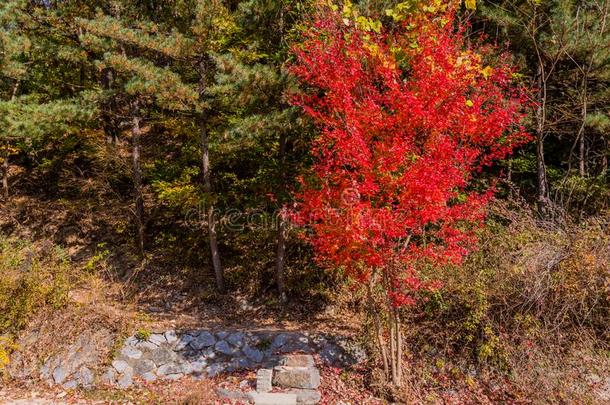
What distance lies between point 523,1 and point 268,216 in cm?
884

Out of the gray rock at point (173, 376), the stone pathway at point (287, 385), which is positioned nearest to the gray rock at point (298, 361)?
the stone pathway at point (287, 385)

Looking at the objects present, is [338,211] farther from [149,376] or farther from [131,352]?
[131,352]

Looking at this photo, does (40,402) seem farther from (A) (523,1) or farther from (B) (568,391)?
(A) (523,1)

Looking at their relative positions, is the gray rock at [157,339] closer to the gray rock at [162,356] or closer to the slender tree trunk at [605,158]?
the gray rock at [162,356]

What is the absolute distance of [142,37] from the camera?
8.67 metres

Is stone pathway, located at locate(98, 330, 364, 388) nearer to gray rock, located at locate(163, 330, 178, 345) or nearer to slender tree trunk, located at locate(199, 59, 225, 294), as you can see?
gray rock, located at locate(163, 330, 178, 345)

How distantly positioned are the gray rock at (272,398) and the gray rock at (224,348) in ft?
4.10

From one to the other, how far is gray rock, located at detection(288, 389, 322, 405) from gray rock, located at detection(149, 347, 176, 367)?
103 inches

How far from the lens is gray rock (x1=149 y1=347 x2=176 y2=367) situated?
8102 mm

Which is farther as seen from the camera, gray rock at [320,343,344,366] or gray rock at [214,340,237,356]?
gray rock at [214,340,237,356]

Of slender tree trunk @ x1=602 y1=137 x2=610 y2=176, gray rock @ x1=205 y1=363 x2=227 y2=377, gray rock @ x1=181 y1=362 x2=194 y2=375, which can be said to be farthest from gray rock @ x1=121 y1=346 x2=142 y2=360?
slender tree trunk @ x1=602 y1=137 x2=610 y2=176

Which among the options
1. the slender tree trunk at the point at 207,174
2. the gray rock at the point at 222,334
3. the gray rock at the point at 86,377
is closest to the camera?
the gray rock at the point at 86,377

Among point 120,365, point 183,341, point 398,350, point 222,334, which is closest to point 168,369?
point 183,341

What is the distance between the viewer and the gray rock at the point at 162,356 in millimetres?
8102
